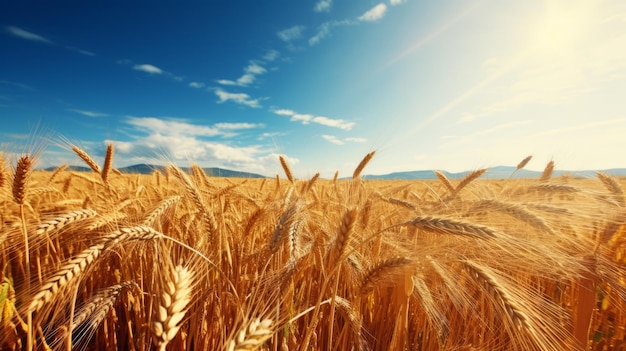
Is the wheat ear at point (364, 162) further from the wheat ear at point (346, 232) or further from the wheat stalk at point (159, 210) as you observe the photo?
the wheat ear at point (346, 232)

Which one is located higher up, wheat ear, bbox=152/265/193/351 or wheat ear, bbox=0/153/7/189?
wheat ear, bbox=0/153/7/189

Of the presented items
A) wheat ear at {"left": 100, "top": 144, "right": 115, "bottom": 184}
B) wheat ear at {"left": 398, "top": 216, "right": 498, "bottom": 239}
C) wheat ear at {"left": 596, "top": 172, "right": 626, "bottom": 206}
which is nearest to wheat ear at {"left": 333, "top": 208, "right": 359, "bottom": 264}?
wheat ear at {"left": 398, "top": 216, "right": 498, "bottom": 239}

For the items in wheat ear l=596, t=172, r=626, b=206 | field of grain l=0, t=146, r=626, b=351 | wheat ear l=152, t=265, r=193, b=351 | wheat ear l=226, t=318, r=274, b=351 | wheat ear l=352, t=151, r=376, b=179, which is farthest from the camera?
wheat ear l=352, t=151, r=376, b=179

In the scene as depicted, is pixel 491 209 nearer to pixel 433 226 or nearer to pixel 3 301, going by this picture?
pixel 433 226

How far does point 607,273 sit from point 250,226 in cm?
210

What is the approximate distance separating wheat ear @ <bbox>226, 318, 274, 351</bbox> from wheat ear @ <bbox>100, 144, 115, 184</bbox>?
227cm

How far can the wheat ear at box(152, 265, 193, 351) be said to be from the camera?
72 centimetres

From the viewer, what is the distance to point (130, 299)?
190cm

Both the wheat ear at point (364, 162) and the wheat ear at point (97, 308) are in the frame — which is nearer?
the wheat ear at point (97, 308)

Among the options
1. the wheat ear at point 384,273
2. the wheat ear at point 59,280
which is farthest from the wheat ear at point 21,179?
the wheat ear at point 384,273

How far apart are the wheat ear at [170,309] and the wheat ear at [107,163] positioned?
217 cm

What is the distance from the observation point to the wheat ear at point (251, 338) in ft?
2.73

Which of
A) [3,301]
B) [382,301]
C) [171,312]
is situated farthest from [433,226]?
[3,301]

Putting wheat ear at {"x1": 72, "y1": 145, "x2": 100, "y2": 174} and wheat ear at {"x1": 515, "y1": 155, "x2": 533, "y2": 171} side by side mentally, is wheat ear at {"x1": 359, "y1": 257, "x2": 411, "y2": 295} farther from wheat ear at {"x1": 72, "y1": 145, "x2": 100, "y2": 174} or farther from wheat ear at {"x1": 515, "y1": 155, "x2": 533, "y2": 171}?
wheat ear at {"x1": 515, "y1": 155, "x2": 533, "y2": 171}
